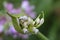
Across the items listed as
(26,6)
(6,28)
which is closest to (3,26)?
(6,28)

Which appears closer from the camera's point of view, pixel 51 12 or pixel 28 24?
pixel 28 24

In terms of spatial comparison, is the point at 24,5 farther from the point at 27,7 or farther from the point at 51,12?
the point at 51,12

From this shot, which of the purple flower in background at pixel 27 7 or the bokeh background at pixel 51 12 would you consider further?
the bokeh background at pixel 51 12

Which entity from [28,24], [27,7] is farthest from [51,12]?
[28,24]

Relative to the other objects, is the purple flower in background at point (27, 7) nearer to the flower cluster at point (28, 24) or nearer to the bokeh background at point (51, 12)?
the bokeh background at point (51, 12)

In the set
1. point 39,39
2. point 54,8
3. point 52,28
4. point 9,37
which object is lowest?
point 39,39

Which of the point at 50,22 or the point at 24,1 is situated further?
the point at 50,22

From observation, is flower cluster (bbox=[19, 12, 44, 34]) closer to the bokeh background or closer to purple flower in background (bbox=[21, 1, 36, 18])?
purple flower in background (bbox=[21, 1, 36, 18])

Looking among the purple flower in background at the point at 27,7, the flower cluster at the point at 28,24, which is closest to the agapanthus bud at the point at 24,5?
the purple flower in background at the point at 27,7

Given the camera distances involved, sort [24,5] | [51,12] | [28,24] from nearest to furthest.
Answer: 1. [28,24]
2. [24,5]
3. [51,12]

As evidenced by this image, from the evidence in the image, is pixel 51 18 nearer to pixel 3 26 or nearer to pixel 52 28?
pixel 52 28

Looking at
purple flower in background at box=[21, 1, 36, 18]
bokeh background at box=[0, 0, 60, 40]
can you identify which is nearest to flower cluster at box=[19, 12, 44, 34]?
purple flower in background at box=[21, 1, 36, 18]
